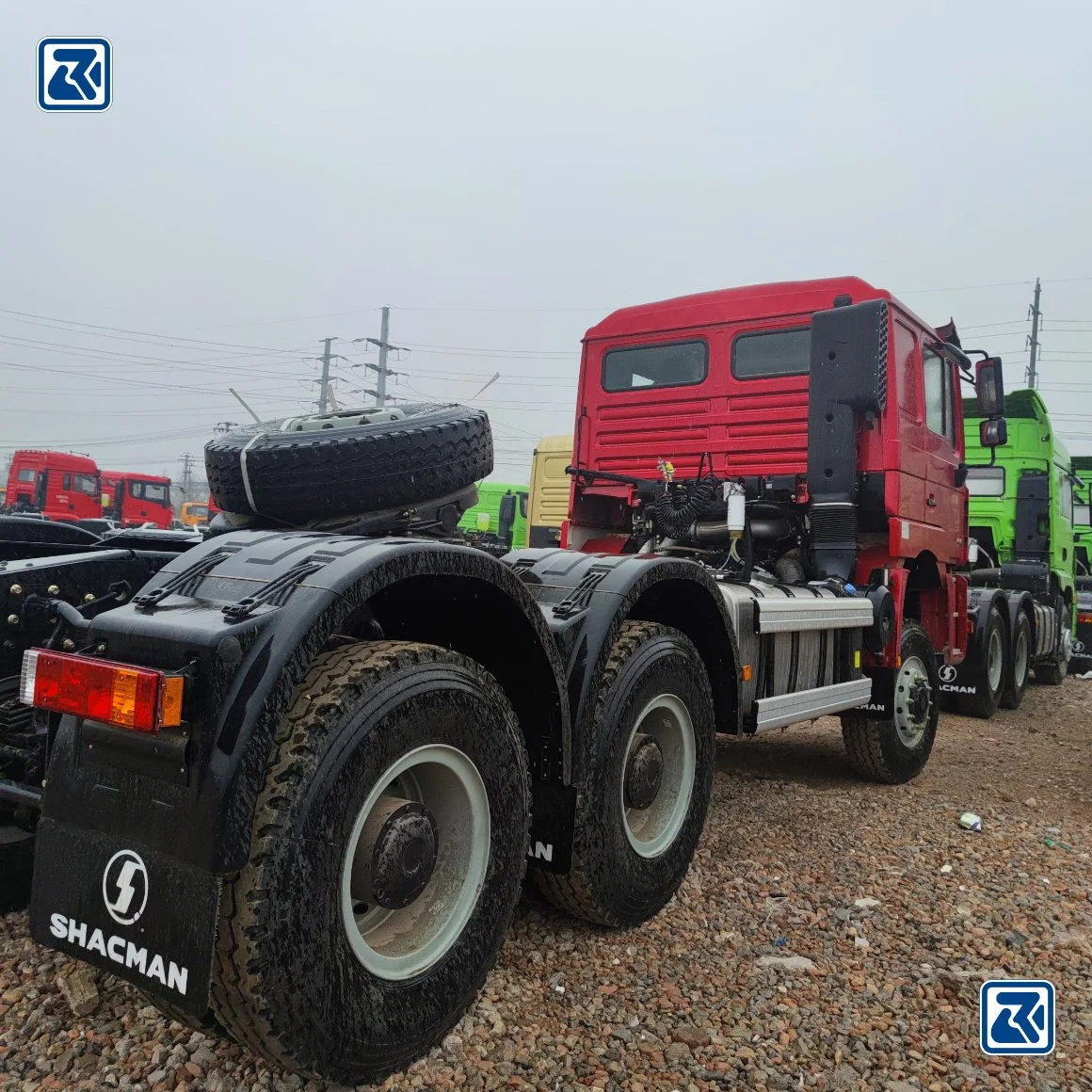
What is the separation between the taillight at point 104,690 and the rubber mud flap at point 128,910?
25cm

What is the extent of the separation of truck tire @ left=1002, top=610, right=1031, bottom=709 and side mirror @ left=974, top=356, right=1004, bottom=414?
131 inches

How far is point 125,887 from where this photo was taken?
1.66 metres

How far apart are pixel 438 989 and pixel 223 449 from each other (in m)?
1.71

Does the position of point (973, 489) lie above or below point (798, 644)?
above

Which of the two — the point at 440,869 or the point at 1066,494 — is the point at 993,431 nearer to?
the point at 440,869

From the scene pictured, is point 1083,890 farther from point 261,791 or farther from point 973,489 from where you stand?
point 973,489

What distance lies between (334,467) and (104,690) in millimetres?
1141

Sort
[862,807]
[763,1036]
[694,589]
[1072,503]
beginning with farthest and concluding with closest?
[1072,503], [862,807], [694,589], [763,1036]

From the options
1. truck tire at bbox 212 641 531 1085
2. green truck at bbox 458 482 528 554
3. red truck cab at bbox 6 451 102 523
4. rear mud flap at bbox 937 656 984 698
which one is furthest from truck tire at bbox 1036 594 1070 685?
red truck cab at bbox 6 451 102 523

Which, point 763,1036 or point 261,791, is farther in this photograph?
point 763,1036

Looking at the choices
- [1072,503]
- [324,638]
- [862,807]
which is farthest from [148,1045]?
[1072,503]

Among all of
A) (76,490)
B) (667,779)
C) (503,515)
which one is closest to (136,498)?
(76,490)

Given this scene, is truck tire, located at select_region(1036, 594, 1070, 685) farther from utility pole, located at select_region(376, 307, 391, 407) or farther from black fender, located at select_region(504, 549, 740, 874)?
utility pole, located at select_region(376, 307, 391, 407)

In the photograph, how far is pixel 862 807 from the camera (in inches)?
176
